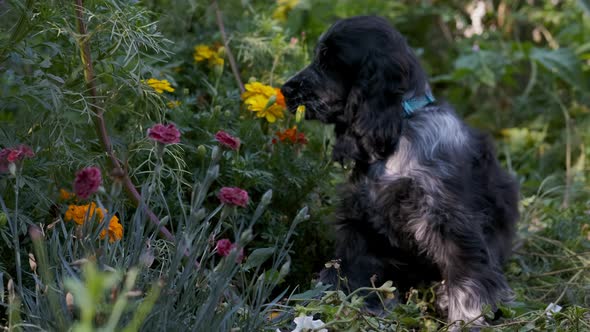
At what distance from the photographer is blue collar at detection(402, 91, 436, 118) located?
10.1 ft

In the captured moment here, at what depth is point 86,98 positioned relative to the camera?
8.64 ft

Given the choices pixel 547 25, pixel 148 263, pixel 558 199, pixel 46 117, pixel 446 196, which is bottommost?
pixel 558 199

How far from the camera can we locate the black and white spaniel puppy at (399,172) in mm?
2957

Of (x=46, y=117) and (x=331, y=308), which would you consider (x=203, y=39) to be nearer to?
(x=46, y=117)

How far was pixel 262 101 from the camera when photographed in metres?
3.38

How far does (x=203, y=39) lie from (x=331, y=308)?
82.8 inches

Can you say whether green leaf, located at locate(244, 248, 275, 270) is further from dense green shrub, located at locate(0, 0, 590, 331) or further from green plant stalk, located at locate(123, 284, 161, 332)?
green plant stalk, located at locate(123, 284, 161, 332)

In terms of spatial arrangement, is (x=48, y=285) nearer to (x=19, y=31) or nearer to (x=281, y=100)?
(x=19, y=31)

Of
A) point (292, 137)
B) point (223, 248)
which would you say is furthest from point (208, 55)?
point (223, 248)

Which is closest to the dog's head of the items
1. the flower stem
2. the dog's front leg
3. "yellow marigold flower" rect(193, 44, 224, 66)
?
the dog's front leg

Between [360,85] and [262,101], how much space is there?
533 mm

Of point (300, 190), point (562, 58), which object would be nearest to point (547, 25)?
point (562, 58)

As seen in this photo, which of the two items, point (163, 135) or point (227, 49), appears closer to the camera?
point (163, 135)

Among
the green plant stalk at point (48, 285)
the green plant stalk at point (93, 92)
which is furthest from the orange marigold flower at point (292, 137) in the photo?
the green plant stalk at point (48, 285)
